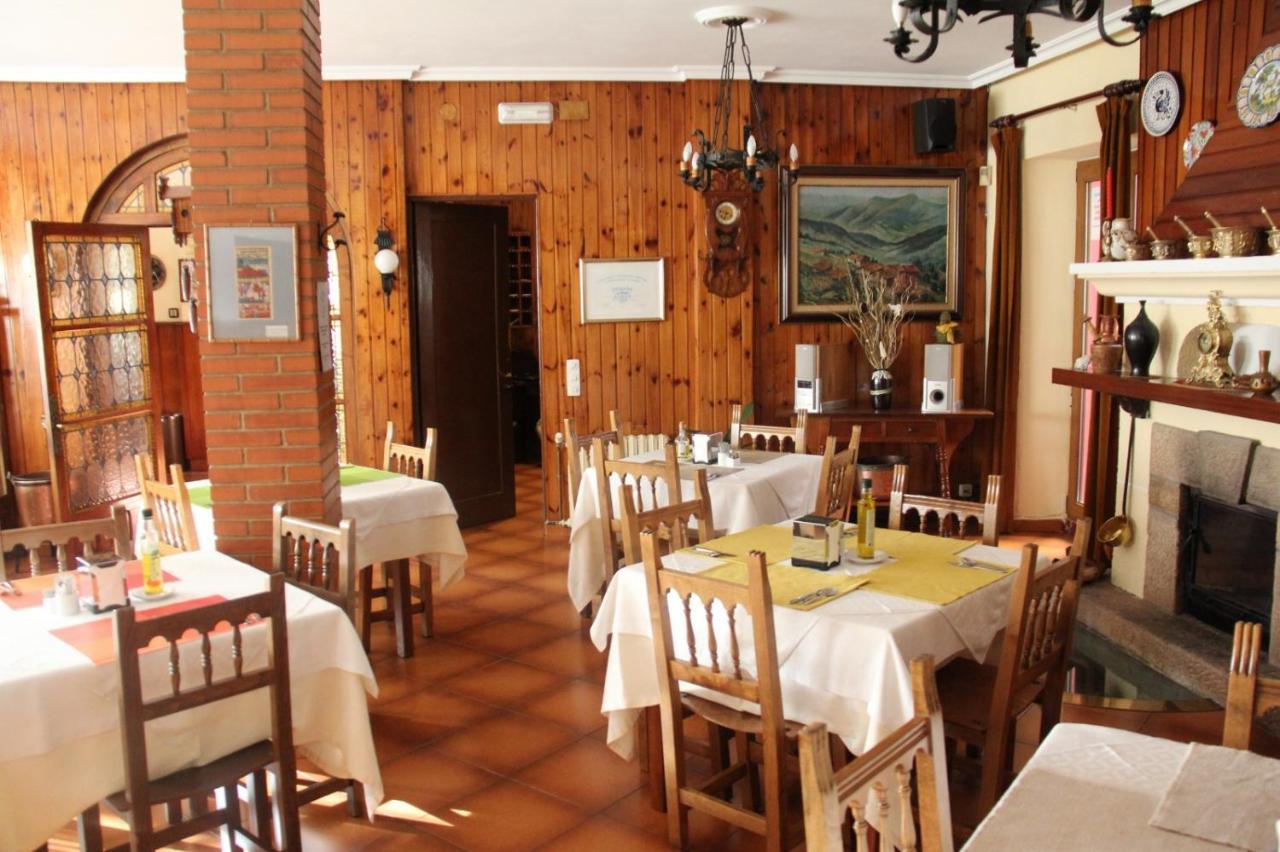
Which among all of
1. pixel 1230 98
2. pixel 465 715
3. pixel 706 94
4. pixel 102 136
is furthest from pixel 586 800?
pixel 102 136

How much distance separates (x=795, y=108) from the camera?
23.9 feet

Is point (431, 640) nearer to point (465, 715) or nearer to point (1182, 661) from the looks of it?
point (465, 715)

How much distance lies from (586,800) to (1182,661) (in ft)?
8.93

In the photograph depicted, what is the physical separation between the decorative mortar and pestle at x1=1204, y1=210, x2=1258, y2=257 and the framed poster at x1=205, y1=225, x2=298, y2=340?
377 centimetres

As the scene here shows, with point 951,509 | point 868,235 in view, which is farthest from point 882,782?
point 868,235

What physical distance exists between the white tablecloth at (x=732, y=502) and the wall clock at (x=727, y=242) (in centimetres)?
214

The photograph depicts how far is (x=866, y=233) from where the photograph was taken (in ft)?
24.4

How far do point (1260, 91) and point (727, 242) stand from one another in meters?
3.39

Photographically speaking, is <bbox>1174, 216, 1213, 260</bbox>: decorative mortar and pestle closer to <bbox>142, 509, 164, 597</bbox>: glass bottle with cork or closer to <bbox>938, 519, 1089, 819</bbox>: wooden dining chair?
<bbox>938, 519, 1089, 819</bbox>: wooden dining chair

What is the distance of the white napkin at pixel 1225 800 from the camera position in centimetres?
171

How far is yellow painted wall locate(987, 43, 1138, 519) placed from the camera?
6.78 m

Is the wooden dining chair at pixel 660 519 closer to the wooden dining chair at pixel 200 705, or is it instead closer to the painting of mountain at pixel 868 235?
the wooden dining chair at pixel 200 705

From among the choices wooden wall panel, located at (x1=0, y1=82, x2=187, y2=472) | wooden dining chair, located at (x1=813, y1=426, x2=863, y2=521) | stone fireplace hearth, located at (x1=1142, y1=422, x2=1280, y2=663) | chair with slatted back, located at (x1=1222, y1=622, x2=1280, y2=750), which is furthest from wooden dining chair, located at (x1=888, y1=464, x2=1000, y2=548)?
wooden wall panel, located at (x1=0, y1=82, x2=187, y2=472)

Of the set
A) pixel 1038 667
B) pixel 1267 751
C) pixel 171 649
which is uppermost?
pixel 171 649
